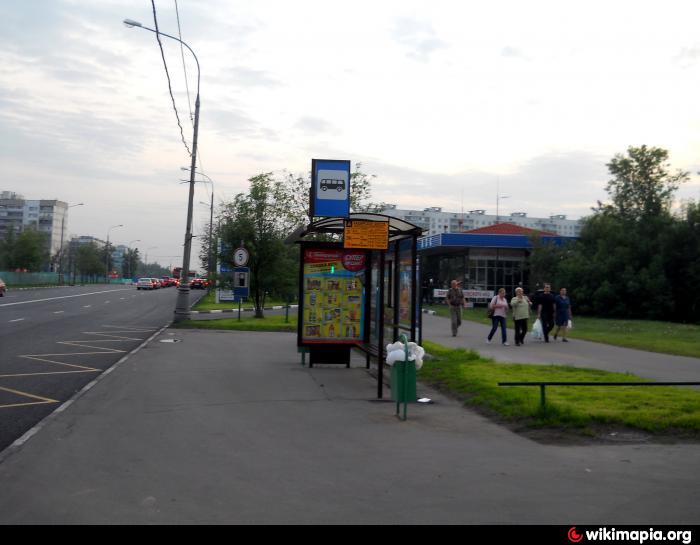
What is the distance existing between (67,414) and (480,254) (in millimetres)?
46192

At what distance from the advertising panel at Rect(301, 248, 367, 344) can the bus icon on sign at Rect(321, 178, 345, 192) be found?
1.28 meters

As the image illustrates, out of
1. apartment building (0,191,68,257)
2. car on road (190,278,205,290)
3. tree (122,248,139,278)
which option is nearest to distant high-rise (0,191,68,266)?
apartment building (0,191,68,257)

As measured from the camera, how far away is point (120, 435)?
827cm

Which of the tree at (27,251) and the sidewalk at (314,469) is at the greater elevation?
the tree at (27,251)

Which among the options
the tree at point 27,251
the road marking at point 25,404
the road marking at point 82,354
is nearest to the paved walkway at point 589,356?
the road marking at point 82,354

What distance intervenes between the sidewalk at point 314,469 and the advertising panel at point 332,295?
394 cm

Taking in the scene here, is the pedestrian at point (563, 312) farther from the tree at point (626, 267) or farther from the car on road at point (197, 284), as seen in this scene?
the car on road at point (197, 284)

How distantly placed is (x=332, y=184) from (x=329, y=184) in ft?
0.21

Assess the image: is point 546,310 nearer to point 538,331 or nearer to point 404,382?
point 538,331

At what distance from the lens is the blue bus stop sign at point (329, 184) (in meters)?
15.0

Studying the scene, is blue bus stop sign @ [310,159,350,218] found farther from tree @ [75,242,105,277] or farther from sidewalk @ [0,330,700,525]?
tree @ [75,242,105,277]

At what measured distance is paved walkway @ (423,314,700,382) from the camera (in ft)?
46.2

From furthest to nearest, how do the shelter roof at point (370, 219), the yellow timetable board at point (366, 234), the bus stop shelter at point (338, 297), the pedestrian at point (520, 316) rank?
the pedestrian at point (520, 316) < the bus stop shelter at point (338, 297) < the shelter roof at point (370, 219) < the yellow timetable board at point (366, 234)

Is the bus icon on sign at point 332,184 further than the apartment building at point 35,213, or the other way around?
the apartment building at point 35,213
